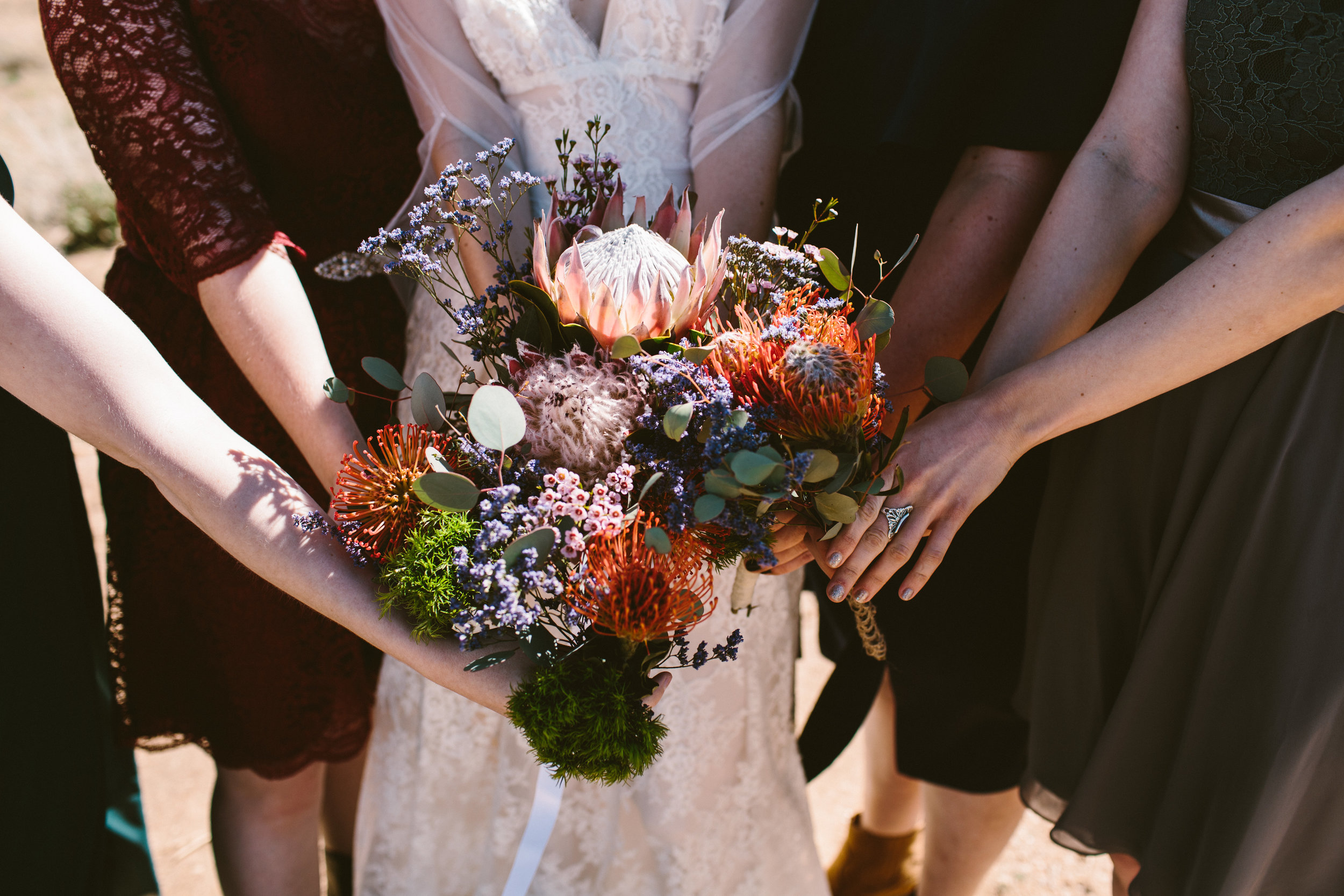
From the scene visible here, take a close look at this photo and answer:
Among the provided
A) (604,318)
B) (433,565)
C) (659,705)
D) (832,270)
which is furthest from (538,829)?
(832,270)

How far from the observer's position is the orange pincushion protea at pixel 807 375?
2.71 feet

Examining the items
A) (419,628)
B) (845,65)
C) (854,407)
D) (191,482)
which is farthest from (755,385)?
(845,65)

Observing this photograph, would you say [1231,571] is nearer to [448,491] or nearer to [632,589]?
[632,589]

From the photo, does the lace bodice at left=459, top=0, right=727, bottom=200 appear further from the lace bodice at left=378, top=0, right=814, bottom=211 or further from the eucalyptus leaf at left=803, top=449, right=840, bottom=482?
the eucalyptus leaf at left=803, top=449, right=840, bottom=482

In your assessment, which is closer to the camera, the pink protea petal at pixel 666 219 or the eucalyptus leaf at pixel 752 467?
the eucalyptus leaf at pixel 752 467

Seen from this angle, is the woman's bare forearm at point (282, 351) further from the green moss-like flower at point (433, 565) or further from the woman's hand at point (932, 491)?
the woman's hand at point (932, 491)

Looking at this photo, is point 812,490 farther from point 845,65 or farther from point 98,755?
point 98,755

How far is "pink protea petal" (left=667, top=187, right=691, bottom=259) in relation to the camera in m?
0.96

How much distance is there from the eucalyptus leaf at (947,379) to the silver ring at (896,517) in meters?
0.14

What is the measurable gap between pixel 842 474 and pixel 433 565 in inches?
16.8

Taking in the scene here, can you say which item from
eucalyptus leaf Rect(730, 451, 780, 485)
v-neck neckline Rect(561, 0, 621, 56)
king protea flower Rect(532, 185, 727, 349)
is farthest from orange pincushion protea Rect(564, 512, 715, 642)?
v-neck neckline Rect(561, 0, 621, 56)

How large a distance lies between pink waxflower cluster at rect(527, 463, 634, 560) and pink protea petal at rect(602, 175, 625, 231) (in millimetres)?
336

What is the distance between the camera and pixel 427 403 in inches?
36.7

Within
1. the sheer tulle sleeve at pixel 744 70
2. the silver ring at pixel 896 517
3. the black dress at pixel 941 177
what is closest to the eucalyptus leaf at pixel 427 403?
the silver ring at pixel 896 517
